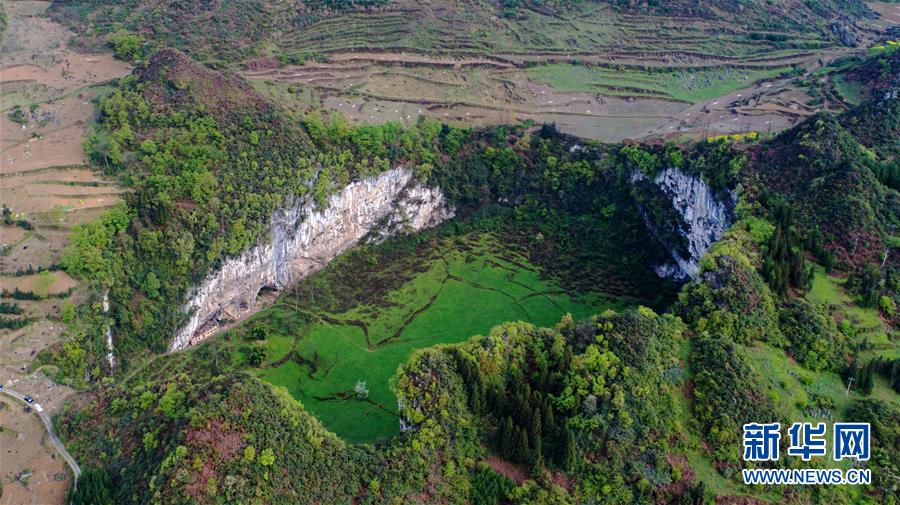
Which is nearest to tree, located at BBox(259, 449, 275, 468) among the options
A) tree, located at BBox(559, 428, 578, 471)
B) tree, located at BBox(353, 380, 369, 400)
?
tree, located at BBox(559, 428, 578, 471)

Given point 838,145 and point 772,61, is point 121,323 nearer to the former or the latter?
point 838,145

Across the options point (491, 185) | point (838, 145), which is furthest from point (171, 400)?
point (838, 145)

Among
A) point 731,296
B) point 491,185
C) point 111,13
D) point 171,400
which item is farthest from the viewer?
point 111,13

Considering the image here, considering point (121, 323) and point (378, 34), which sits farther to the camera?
point (378, 34)

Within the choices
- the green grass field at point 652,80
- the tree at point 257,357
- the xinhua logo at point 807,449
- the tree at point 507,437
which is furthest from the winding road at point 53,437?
the green grass field at point 652,80

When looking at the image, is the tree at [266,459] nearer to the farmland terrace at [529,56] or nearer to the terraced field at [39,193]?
the terraced field at [39,193]

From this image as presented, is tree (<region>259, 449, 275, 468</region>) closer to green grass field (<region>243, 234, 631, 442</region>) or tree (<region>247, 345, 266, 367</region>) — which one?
green grass field (<region>243, 234, 631, 442</region>)

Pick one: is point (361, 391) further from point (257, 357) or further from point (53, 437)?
point (53, 437)
